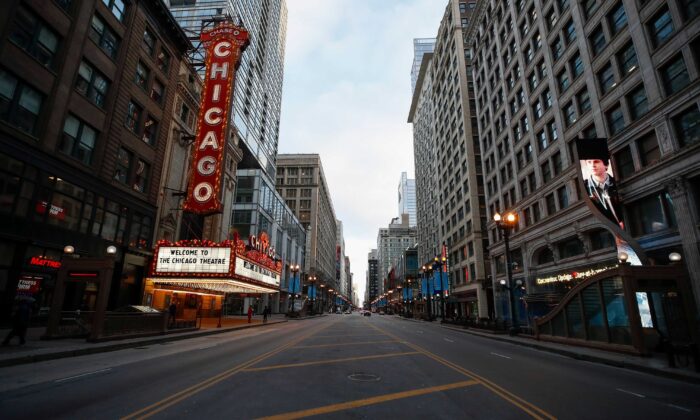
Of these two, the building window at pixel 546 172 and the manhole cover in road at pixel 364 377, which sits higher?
the building window at pixel 546 172

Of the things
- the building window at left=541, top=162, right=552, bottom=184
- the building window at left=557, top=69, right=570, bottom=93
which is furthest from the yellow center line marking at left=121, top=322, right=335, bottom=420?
the building window at left=557, top=69, right=570, bottom=93

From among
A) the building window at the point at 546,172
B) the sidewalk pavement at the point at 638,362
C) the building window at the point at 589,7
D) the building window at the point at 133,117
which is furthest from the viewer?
the building window at the point at 546,172

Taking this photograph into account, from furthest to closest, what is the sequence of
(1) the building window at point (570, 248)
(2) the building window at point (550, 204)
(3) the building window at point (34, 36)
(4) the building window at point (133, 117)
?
(2) the building window at point (550, 204)
(1) the building window at point (570, 248)
(4) the building window at point (133, 117)
(3) the building window at point (34, 36)

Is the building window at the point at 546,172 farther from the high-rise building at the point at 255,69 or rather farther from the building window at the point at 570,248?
the high-rise building at the point at 255,69

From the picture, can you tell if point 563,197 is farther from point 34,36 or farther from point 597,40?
point 34,36

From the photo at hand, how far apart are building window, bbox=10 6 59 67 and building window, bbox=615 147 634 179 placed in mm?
36506

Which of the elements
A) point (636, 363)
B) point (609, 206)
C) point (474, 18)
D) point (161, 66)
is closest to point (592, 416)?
point (636, 363)

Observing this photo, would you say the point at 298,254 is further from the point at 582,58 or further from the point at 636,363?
the point at 636,363

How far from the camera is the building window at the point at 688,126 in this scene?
19172 mm

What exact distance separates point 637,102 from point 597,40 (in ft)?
25.1

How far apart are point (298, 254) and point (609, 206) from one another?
250 ft

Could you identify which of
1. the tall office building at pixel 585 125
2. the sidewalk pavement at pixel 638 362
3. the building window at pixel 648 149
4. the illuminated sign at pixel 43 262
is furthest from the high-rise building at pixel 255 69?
the sidewalk pavement at pixel 638 362

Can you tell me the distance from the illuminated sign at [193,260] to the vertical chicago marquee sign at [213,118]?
3.16 metres

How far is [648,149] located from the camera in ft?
73.8
